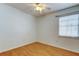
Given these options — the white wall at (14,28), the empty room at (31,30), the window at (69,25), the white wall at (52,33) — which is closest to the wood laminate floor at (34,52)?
the empty room at (31,30)

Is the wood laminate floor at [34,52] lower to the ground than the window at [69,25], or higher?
lower

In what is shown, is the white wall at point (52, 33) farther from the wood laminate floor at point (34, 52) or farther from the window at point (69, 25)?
the wood laminate floor at point (34, 52)

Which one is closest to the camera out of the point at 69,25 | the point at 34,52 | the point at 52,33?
the point at 34,52

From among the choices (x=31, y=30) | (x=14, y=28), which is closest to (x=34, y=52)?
(x=31, y=30)

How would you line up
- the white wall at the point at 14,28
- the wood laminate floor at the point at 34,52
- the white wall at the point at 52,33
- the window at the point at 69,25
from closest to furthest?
1. the wood laminate floor at the point at 34,52
2. the white wall at the point at 14,28
3. the window at the point at 69,25
4. the white wall at the point at 52,33

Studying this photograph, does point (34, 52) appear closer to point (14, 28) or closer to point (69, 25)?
point (14, 28)

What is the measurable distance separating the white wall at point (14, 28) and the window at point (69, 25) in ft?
3.24

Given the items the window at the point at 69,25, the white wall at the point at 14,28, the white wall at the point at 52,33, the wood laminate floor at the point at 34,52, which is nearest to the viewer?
the wood laminate floor at the point at 34,52

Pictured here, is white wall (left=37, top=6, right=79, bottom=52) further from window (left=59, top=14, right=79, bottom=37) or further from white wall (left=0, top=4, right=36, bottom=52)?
white wall (left=0, top=4, right=36, bottom=52)

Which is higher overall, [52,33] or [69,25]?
[69,25]

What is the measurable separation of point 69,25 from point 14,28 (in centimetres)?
161

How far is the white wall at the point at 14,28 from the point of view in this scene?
2.14 metres

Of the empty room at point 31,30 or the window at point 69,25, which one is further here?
the window at point 69,25

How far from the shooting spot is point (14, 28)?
7.41 feet
